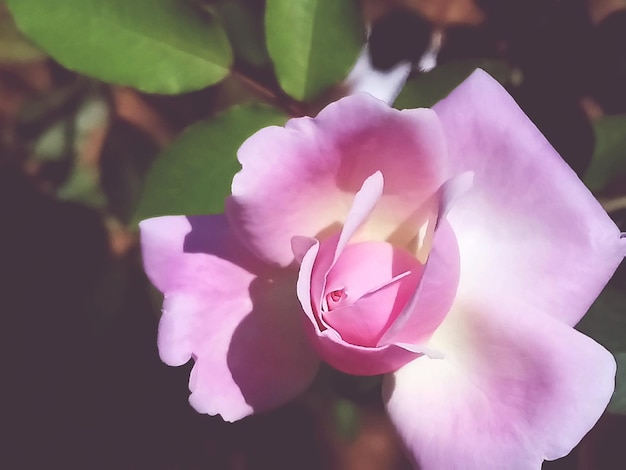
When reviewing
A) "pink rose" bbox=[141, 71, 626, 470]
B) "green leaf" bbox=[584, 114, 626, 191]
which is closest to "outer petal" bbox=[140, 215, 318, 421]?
"pink rose" bbox=[141, 71, 626, 470]

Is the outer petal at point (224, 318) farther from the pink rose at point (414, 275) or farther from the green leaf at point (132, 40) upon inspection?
the green leaf at point (132, 40)

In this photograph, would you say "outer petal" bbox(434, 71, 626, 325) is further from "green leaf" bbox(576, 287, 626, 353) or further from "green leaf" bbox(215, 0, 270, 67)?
"green leaf" bbox(215, 0, 270, 67)

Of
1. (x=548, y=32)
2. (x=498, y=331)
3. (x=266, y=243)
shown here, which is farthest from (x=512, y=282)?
(x=548, y=32)

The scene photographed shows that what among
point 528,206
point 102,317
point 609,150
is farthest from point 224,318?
point 102,317

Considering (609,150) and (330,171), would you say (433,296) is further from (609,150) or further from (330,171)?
(609,150)

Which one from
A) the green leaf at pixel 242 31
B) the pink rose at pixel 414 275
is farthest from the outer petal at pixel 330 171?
the green leaf at pixel 242 31

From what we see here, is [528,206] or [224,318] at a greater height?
[528,206]

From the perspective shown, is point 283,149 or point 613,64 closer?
point 283,149

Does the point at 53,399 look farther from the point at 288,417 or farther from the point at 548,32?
the point at 548,32
